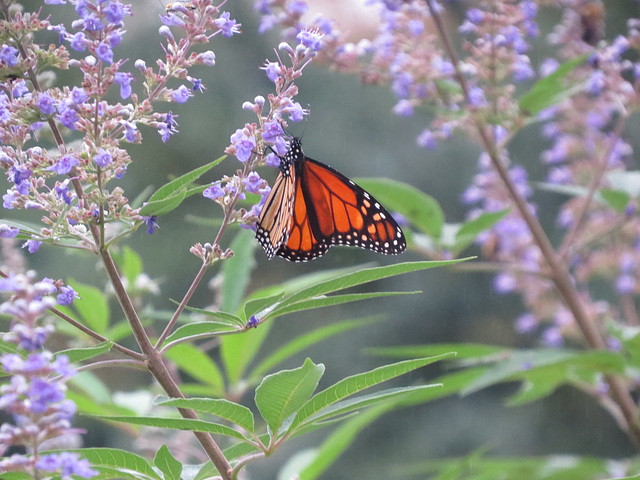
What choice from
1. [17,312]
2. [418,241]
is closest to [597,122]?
[418,241]

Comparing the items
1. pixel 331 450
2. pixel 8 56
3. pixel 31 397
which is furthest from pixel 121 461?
pixel 331 450

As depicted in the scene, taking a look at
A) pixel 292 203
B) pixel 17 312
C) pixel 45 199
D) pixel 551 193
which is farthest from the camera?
pixel 551 193

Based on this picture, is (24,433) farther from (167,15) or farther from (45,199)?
(167,15)

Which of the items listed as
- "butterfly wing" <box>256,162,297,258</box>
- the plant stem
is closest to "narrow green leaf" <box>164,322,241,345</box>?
"butterfly wing" <box>256,162,297,258</box>

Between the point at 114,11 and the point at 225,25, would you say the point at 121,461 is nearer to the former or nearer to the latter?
the point at 114,11

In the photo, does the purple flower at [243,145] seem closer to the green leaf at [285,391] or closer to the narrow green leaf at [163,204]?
the narrow green leaf at [163,204]

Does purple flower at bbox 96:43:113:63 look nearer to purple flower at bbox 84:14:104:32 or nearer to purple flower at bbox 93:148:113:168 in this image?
purple flower at bbox 84:14:104:32
